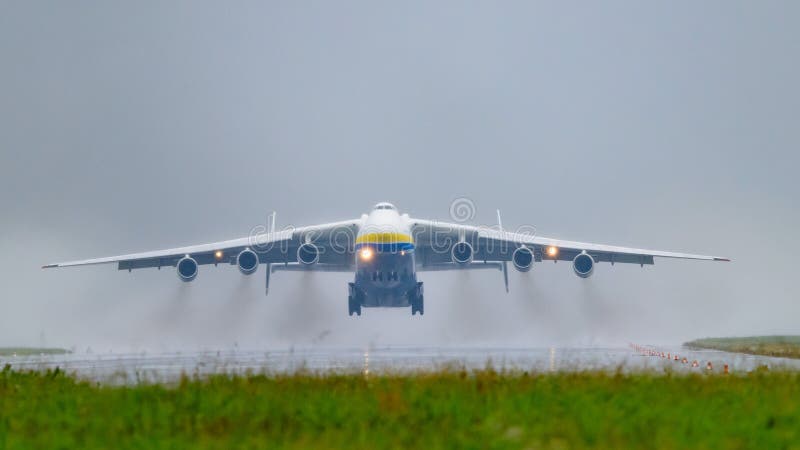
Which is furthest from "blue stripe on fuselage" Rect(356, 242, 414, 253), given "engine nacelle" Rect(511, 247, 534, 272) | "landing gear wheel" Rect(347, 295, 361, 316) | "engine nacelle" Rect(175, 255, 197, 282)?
"engine nacelle" Rect(175, 255, 197, 282)

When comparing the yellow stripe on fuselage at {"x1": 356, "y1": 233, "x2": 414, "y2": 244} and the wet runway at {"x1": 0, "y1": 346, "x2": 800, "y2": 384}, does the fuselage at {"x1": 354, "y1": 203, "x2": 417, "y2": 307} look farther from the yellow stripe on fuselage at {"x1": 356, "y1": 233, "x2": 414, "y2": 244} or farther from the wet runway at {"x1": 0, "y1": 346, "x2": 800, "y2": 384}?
the wet runway at {"x1": 0, "y1": 346, "x2": 800, "y2": 384}

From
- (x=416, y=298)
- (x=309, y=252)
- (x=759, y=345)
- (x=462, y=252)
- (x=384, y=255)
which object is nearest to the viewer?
(x=384, y=255)

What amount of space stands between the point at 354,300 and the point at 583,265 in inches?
341

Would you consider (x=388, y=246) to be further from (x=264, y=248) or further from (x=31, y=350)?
(x=31, y=350)

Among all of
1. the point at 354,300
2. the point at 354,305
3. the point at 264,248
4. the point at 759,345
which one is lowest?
the point at 759,345

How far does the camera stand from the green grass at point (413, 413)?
32.6ft

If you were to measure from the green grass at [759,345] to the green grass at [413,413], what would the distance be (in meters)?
17.2

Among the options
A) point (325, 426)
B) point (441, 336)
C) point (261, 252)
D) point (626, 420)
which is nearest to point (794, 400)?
point (626, 420)

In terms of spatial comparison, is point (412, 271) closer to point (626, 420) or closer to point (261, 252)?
point (261, 252)

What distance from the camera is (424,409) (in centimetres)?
1185

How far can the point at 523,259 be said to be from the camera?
40031 millimetres

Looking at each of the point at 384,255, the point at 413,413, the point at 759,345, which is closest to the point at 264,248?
the point at 384,255

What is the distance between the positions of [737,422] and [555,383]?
386 cm

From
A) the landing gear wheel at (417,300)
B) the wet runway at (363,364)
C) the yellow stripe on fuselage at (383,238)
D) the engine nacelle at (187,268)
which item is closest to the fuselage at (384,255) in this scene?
the yellow stripe on fuselage at (383,238)
